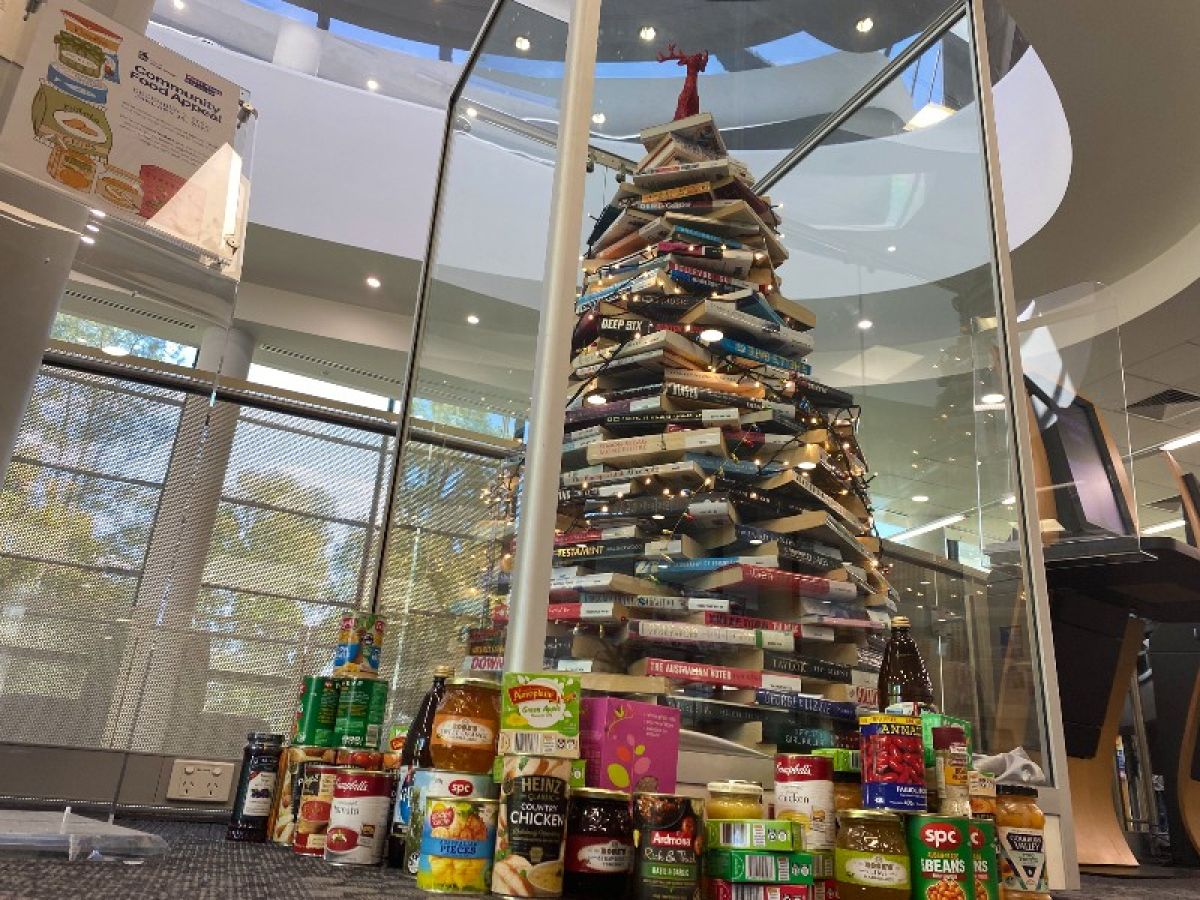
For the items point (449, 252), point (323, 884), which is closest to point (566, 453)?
point (323, 884)

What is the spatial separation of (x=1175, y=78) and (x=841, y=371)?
11.3 feet

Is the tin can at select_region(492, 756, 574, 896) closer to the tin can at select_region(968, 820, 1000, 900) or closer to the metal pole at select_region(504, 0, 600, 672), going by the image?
the metal pole at select_region(504, 0, 600, 672)

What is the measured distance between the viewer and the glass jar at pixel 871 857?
1.01 meters

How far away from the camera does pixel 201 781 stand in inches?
72.7

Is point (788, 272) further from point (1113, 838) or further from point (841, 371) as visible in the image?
point (1113, 838)

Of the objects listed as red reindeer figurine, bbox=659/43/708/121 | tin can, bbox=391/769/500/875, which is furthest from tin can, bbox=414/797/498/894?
red reindeer figurine, bbox=659/43/708/121

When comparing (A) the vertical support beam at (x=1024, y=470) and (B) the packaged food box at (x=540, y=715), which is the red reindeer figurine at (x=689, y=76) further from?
(B) the packaged food box at (x=540, y=715)

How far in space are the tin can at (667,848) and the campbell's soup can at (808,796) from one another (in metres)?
0.16

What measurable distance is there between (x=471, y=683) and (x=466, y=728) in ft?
0.18

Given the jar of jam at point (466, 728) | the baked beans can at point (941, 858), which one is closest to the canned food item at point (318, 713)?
the jar of jam at point (466, 728)

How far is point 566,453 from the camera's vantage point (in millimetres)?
1446

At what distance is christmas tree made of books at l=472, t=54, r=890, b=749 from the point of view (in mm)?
1549

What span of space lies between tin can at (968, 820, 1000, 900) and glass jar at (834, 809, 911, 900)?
0.30 feet

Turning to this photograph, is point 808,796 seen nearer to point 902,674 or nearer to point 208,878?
point 902,674
